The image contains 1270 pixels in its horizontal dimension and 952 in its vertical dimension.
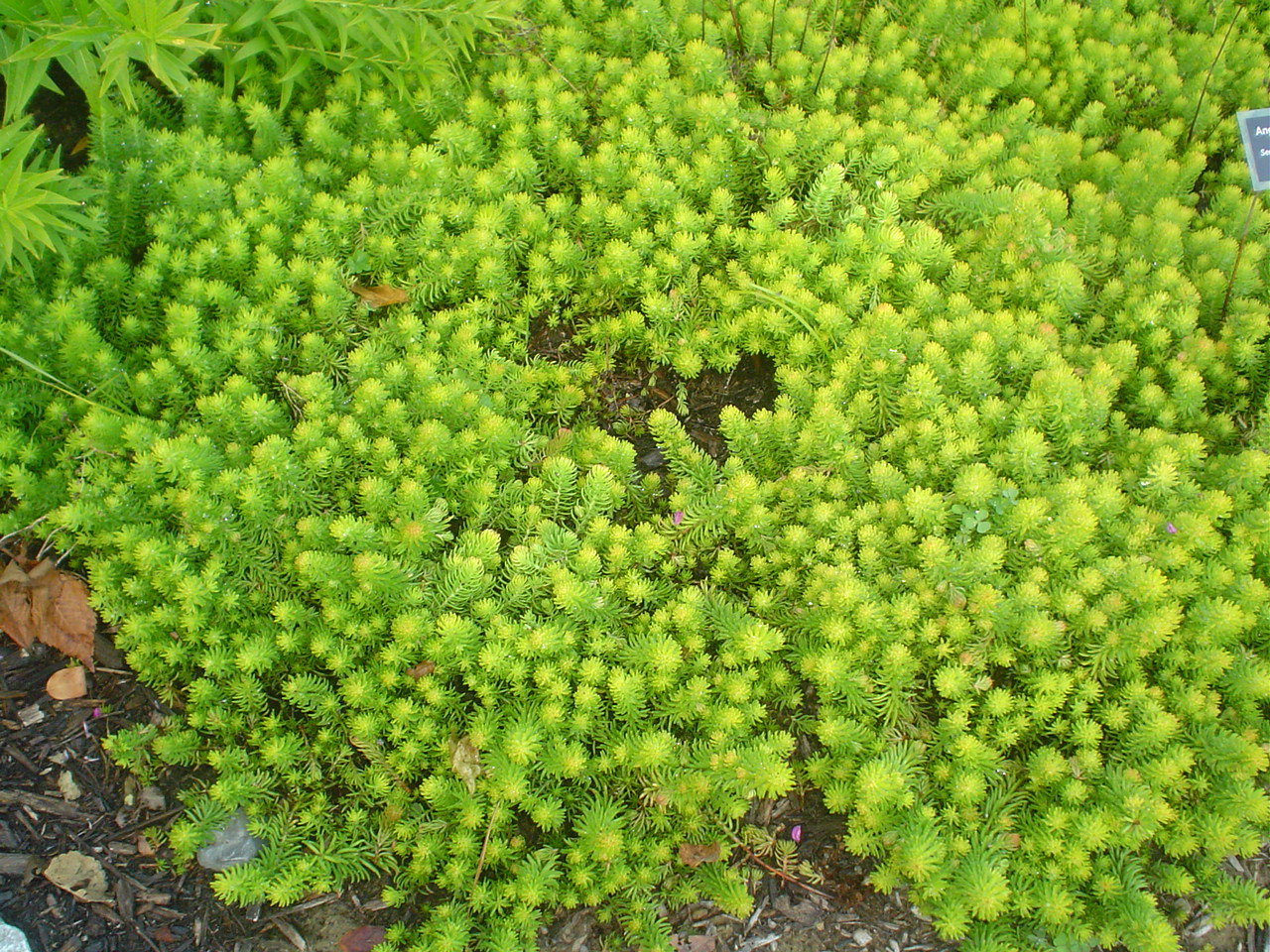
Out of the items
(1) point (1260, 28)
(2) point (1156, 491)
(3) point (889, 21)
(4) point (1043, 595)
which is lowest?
(4) point (1043, 595)

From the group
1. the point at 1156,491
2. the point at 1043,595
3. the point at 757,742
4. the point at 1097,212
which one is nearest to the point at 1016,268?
the point at 1097,212

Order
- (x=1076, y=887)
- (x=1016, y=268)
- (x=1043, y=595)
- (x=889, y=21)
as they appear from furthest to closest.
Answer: (x=889, y=21), (x=1016, y=268), (x=1043, y=595), (x=1076, y=887)

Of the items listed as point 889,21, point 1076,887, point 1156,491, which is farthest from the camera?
point 889,21

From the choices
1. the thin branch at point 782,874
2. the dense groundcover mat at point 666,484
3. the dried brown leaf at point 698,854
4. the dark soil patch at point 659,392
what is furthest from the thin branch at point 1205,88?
the dried brown leaf at point 698,854

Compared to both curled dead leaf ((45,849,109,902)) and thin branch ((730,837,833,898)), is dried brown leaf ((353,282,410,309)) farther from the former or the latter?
thin branch ((730,837,833,898))

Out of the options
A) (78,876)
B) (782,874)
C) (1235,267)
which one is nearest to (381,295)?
(78,876)

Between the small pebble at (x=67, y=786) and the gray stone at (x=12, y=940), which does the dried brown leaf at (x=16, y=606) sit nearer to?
the small pebble at (x=67, y=786)

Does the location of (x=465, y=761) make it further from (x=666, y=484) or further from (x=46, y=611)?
(x=46, y=611)

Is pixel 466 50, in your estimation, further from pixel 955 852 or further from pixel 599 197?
pixel 955 852
